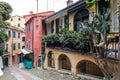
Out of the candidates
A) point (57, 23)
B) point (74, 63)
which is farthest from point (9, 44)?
point (74, 63)

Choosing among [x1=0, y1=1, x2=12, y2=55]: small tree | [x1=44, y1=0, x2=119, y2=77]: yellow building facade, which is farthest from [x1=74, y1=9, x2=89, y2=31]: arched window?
[x1=0, y1=1, x2=12, y2=55]: small tree

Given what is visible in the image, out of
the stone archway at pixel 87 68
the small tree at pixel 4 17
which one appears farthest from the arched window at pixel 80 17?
the small tree at pixel 4 17

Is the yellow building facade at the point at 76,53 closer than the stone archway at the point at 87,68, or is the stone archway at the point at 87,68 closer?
the yellow building facade at the point at 76,53

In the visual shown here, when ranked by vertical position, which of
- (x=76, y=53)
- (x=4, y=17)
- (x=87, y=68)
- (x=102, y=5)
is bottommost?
(x=87, y=68)

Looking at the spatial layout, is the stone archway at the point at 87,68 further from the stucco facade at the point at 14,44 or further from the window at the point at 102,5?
the stucco facade at the point at 14,44

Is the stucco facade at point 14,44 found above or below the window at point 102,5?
below

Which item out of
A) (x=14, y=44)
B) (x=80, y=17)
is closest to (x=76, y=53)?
(x=80, y=17)

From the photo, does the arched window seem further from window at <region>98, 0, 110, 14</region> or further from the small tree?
the small tree

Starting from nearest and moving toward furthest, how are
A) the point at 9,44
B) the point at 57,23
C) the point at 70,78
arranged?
the point at 70,78 → the point at 57,23 → the point at 9,44

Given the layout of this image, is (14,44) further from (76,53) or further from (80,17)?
(76,53)

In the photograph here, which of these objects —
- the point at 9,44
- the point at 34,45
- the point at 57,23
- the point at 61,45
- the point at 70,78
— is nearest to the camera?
the point at 70,78

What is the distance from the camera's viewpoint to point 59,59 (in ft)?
67.8

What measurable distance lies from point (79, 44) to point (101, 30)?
10.6 ft

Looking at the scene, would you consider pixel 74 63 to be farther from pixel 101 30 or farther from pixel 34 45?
pixel 34 45
